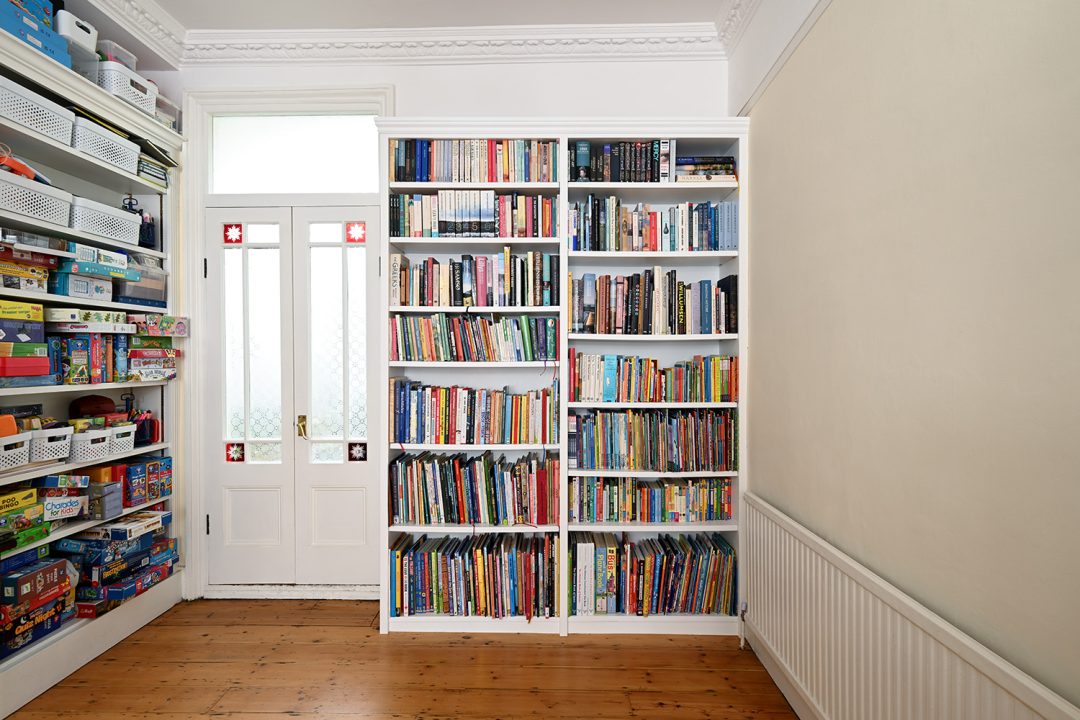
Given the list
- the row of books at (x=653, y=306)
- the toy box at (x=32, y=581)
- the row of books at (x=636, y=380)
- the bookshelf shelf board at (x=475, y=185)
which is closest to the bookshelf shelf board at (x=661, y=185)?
the bookshelf shelf board at (x=475, y=185)

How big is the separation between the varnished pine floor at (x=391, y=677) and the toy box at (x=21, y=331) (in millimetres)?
1418

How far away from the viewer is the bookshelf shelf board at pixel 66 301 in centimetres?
207

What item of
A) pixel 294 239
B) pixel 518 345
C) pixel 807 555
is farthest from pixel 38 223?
pixel 807 555

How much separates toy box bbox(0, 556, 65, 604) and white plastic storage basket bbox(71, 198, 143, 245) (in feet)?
4.58

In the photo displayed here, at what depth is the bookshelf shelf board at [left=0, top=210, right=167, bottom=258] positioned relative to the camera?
2.07 m

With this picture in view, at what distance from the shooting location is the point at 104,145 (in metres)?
2.46

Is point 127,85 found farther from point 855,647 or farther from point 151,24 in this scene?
point 855,647

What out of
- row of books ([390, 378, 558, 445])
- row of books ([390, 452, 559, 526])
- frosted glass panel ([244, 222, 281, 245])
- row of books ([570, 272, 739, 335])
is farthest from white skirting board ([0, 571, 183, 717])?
row of books ([570, 272, 739, 335])

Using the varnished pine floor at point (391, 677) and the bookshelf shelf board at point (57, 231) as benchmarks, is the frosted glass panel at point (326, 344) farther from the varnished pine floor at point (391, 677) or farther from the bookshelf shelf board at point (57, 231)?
the varnished pine floor at point (391, 677)

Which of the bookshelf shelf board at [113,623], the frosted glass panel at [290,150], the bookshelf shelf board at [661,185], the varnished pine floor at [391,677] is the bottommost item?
the varnished pine floor at [391,677]

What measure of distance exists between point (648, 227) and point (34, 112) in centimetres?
259

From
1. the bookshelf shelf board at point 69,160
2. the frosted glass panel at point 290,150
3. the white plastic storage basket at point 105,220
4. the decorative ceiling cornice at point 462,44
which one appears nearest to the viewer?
the bookshelf shelf board at point 69,160

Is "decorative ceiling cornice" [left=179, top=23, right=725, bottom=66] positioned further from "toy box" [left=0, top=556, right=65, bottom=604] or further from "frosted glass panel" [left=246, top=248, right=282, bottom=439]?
"toy box" [left=0, top=556, right=65, bottom=604]

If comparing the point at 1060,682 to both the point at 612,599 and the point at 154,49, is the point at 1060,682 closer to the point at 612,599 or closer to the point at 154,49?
the point at 612,599
